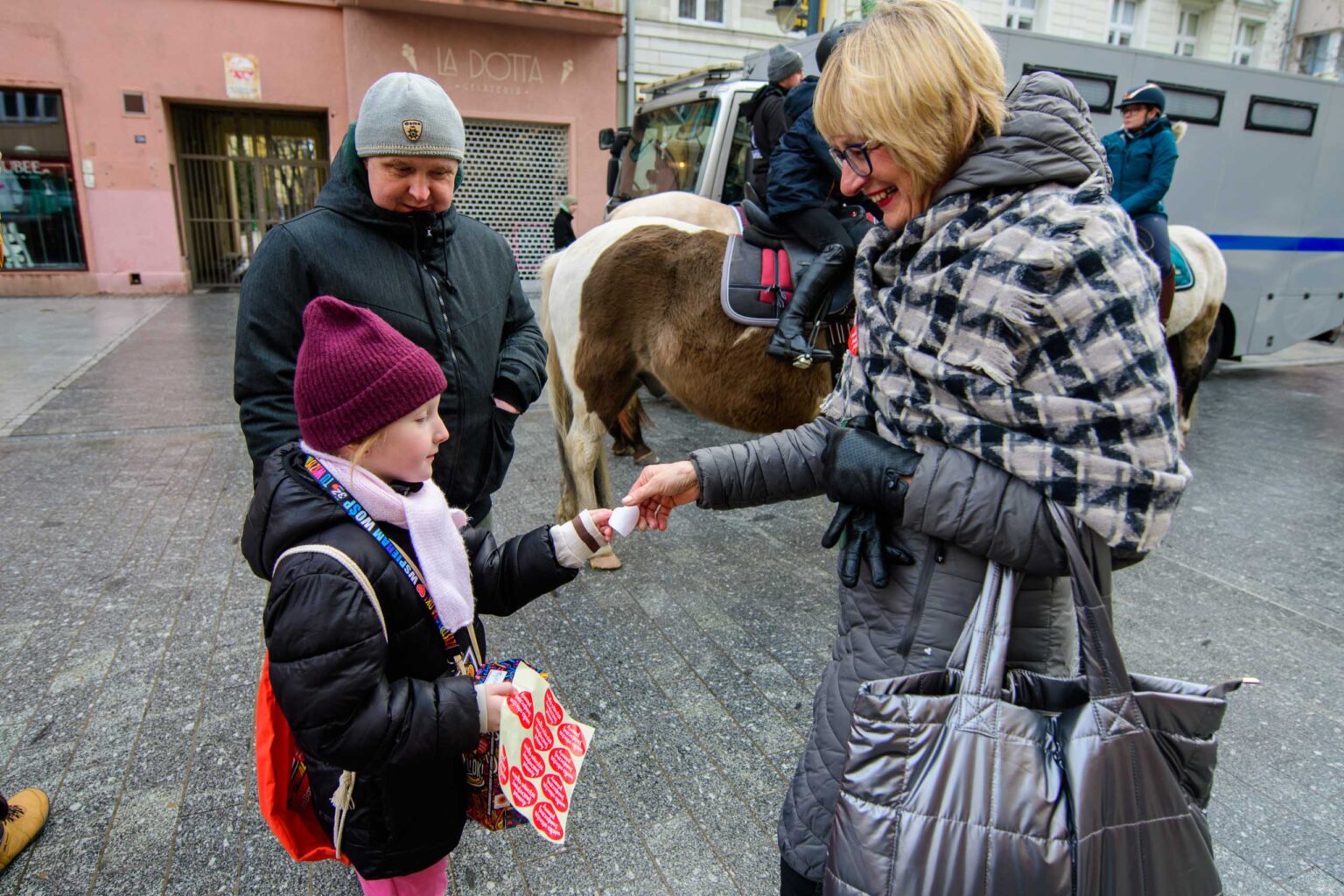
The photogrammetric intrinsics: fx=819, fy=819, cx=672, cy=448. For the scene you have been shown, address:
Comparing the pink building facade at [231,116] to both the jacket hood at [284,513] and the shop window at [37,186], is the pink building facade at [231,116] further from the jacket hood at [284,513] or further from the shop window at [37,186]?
the jacket hood at [284,513]

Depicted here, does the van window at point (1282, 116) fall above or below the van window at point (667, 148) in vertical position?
above

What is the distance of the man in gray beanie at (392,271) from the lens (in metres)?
2.00

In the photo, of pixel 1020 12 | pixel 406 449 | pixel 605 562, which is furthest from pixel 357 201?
pixel 1020 12

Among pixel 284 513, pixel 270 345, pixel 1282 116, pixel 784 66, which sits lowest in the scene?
pixel 284 513

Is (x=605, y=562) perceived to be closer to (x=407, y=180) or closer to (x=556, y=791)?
(x=407, y=180)

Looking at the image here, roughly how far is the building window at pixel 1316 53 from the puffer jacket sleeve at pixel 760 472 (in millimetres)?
26519

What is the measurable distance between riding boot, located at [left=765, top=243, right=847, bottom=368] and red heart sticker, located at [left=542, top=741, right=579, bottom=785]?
2639 millimetres

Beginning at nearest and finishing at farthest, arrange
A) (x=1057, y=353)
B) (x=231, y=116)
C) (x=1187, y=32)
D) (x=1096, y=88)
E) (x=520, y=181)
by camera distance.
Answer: (x=1057, y=353), (x=1096, y=88), (x=231, y=116), (x=520, y=181), (x=1187, y=32)

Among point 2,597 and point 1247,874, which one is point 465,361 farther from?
point 2,597

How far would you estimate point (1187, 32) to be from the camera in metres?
21.2

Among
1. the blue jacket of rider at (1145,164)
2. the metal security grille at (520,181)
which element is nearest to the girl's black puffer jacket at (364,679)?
the blue jacket of rider at (1145,164)

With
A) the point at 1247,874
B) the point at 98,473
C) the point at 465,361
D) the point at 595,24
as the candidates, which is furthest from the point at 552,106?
the point at 1247,874

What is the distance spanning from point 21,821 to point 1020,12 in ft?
74.7

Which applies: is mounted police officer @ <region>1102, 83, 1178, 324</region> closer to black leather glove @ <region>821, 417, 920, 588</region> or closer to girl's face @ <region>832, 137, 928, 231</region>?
girl's face @ <region>832, 137, 928, 231</region>
